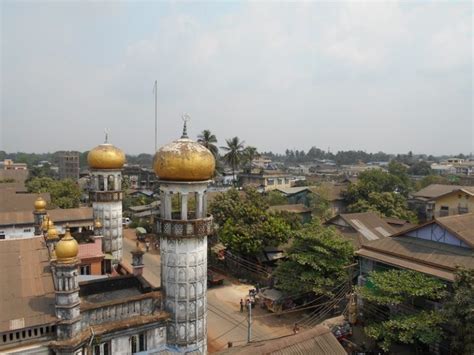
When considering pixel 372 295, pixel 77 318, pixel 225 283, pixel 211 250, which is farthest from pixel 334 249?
pixel 77 318

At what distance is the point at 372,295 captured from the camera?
21531 mm

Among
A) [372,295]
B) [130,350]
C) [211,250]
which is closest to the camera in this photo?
[130,350]

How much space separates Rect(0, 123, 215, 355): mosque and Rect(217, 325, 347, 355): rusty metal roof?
7.83ft

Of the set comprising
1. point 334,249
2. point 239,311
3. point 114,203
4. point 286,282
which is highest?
point 114,203

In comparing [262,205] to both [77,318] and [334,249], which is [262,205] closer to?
[334,249]

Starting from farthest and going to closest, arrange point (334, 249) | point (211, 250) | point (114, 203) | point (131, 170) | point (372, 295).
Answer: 1. point (131, 170)
2. point (211, 250)
3. point (334, 249)
4. point (114, 203)
5. point (372, 295)

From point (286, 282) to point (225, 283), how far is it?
8922mm

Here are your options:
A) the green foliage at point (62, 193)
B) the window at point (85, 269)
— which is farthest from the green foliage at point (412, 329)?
the green foliage at point (62, 193)

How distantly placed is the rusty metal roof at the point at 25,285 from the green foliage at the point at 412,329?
16.1 m

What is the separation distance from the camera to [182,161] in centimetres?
1483

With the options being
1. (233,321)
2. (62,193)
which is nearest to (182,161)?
(233,321)

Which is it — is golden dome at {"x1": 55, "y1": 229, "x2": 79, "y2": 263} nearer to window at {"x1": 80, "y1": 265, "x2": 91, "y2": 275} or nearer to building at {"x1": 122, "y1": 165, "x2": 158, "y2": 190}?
window at {"x1": 80, "y1": 265, "x2": 91, "y2": 275}

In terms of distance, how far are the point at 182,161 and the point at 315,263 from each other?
1582 cm

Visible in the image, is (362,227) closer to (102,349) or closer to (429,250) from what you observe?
(429,250)
